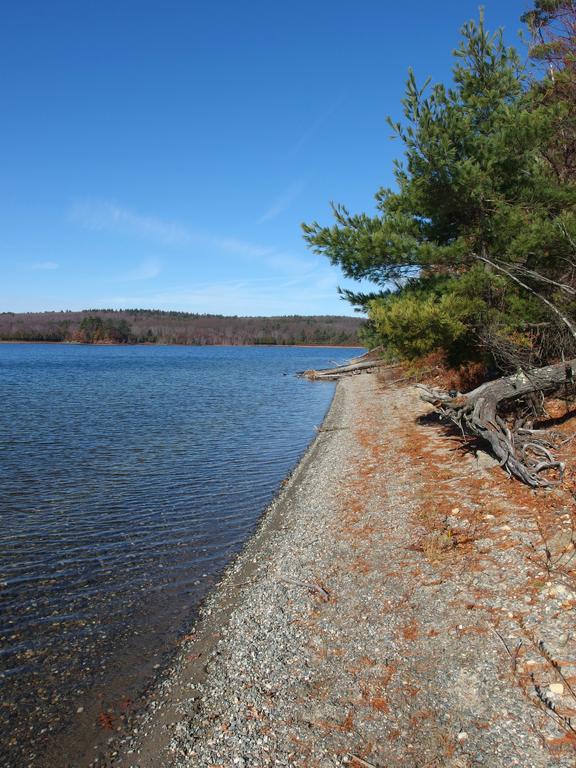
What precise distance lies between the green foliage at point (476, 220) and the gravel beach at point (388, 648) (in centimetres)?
409

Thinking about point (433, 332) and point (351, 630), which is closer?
point (351, 630)

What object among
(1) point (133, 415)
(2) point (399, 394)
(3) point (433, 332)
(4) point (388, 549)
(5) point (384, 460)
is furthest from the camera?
(2) point (399, 394)

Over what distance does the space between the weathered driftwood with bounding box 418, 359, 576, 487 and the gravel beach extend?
488 mm

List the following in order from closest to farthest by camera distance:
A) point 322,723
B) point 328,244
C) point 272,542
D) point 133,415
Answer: point 322,723, point 272,542, point 328,244, point 133,415

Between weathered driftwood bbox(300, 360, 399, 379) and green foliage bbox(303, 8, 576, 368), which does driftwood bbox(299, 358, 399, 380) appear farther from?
green foliage bbox(303, 8, 576, 368)

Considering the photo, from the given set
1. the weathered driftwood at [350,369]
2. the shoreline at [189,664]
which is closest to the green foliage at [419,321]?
the shoreline at [189,664]

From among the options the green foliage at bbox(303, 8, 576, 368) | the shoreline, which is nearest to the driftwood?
the green foliage at bbox(303, 8, 576, 368)

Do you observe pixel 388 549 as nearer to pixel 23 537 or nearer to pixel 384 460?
pixel 384 460

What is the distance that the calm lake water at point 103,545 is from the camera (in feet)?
18.2

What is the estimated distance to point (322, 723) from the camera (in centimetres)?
457

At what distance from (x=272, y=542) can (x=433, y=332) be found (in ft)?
20.2

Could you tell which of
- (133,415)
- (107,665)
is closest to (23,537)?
(107,665)

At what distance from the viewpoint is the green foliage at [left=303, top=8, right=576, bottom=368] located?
429 inches

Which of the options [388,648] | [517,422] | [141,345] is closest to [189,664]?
[388,648]
